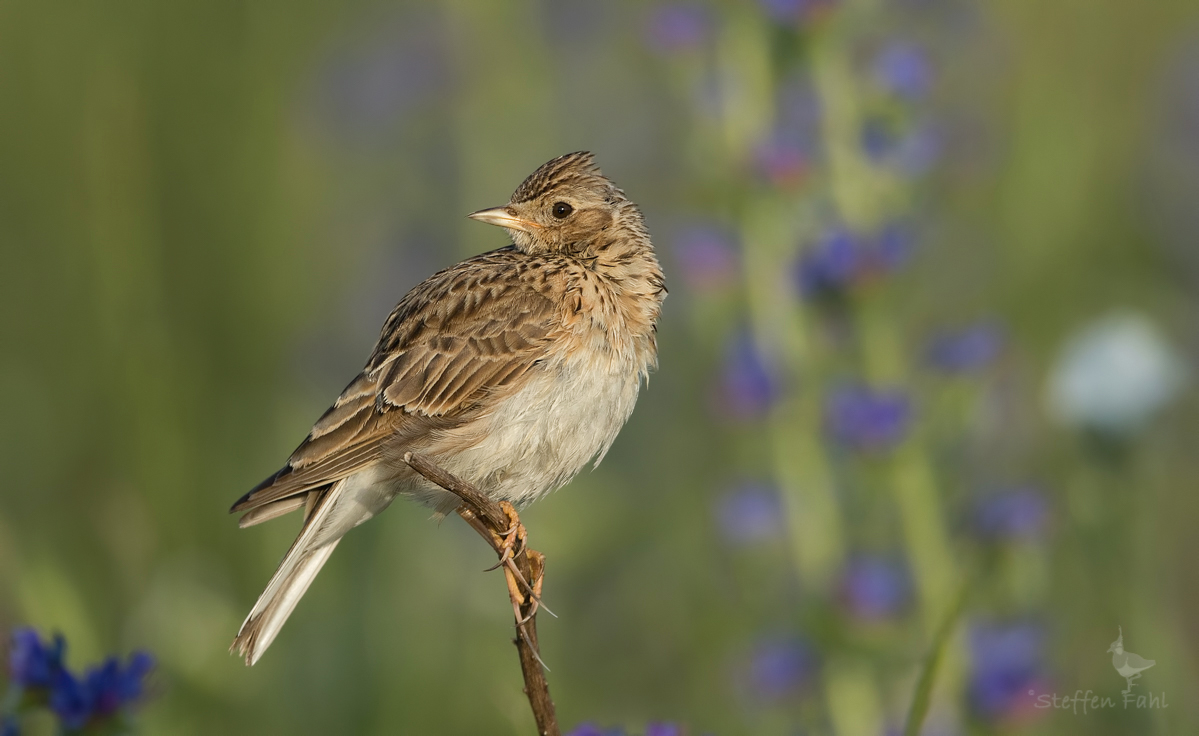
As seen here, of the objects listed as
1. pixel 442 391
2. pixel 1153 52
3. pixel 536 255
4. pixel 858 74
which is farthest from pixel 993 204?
pixel 442 391

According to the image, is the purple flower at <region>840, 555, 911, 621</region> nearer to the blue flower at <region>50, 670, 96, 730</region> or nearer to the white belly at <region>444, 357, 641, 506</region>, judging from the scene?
the white belly at <region>444, 357, 641, 506</region>

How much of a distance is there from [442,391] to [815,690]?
1874mm

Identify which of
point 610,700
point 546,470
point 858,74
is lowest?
point 610,700

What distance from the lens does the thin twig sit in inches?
117

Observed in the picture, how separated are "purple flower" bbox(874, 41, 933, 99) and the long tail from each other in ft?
8.93

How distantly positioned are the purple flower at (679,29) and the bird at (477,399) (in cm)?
134

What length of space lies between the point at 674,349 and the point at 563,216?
374cm

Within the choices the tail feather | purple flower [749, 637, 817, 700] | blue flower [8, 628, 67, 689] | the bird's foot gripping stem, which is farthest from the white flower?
blue flower [8, 628, 67, 689]

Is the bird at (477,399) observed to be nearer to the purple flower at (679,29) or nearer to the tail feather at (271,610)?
the tail feather at (271,610)

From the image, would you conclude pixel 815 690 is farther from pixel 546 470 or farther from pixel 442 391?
pixel 442 391

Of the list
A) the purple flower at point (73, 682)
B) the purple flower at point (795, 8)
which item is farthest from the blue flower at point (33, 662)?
the purple flower at point (795, 8)

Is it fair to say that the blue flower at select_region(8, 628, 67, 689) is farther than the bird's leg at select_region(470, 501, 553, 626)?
No

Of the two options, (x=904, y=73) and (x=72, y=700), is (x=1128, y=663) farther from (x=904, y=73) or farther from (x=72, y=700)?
(x=72, y=700)

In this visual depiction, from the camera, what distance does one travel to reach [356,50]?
1022 centimetres
